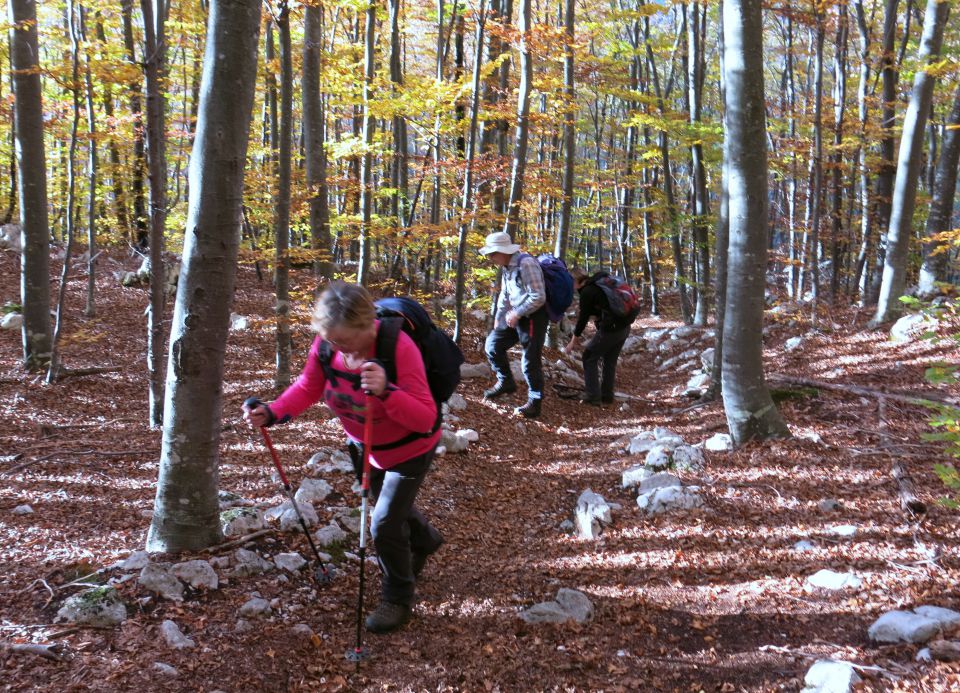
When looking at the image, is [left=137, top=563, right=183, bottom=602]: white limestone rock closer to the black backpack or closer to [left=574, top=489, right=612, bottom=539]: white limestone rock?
the black backpack

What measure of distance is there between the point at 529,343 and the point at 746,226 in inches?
110

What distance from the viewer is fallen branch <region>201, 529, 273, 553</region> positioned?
373 centimetres

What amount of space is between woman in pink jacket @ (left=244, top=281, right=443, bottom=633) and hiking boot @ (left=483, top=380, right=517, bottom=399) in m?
4.66

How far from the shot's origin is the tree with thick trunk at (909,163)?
425 inches

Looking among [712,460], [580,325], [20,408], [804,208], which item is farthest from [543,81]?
[804,208]

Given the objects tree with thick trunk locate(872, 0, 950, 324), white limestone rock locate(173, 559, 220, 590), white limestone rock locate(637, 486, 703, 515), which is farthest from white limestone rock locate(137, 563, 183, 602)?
tree with thick trunk locate(872, 0, 950, 324)

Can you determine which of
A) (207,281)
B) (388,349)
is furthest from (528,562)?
(207,281)

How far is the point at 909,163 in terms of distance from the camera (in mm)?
10992

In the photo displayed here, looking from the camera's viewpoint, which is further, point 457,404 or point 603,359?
point 603,359

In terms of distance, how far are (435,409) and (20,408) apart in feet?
20.3

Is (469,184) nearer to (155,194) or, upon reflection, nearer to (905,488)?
(155,194)

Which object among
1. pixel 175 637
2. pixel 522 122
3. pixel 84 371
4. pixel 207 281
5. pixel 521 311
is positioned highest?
pixel 522 122

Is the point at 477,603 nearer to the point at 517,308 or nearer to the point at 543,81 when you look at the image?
the point at 517,308

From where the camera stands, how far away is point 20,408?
22.9 ft
